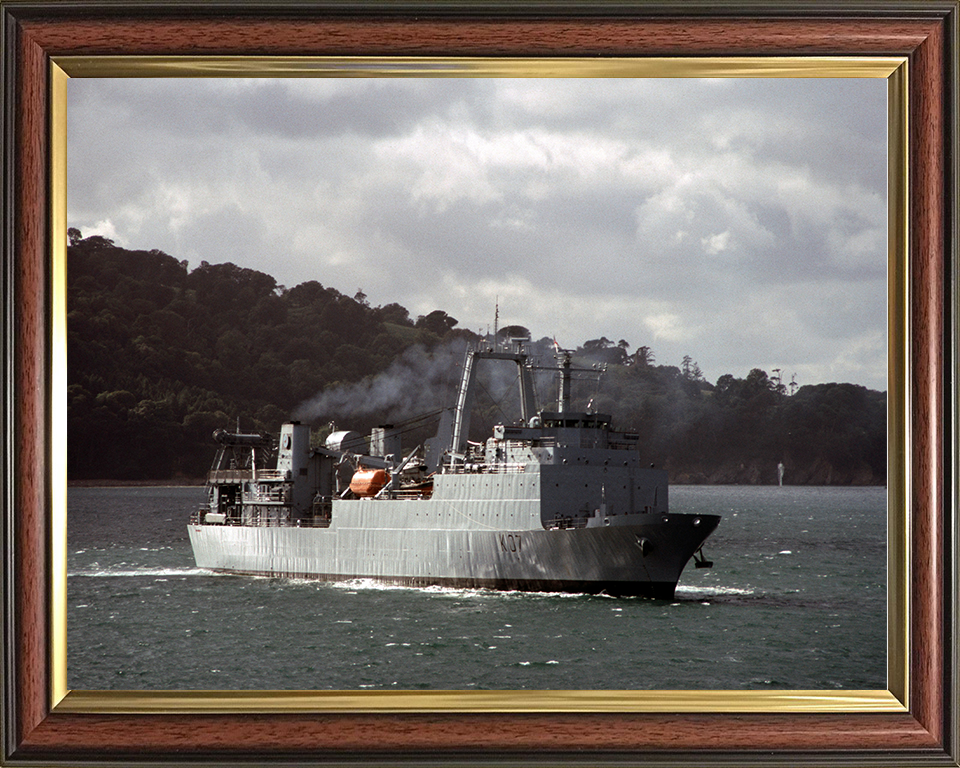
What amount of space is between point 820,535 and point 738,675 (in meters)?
2.35

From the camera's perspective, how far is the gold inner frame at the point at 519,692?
16.1ft

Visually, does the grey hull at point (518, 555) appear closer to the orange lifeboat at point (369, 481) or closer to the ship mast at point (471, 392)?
the orange lifeboat at point (369, 481)

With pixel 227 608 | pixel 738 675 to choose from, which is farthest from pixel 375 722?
pixel 227 608

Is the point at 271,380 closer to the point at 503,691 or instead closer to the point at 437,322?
the point at 437,322

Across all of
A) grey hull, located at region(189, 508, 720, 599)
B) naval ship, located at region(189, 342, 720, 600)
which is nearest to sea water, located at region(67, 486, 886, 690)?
naval ship, located at region(189, 342, 720, 600)

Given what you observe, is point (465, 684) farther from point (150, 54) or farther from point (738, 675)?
point (150, 54)

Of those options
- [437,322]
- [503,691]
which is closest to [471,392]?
[437,322]

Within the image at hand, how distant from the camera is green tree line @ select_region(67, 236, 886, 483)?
5820 mm

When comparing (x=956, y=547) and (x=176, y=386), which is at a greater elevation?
(x=176, y=386)

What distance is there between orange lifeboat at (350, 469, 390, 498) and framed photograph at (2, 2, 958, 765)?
18090 millimetres

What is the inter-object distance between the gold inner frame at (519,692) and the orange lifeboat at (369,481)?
59.3ft

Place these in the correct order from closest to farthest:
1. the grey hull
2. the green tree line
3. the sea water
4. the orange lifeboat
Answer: the sea water, the green tree line, the grey hull, the orange lifeboat

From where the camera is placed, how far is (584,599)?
1778cm

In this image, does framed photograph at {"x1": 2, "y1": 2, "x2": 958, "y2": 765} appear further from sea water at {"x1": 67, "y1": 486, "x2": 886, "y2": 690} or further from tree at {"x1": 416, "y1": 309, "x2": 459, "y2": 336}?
tree at {"x1": 416, "y1": 309, "x2": 459, "y2": 336}
